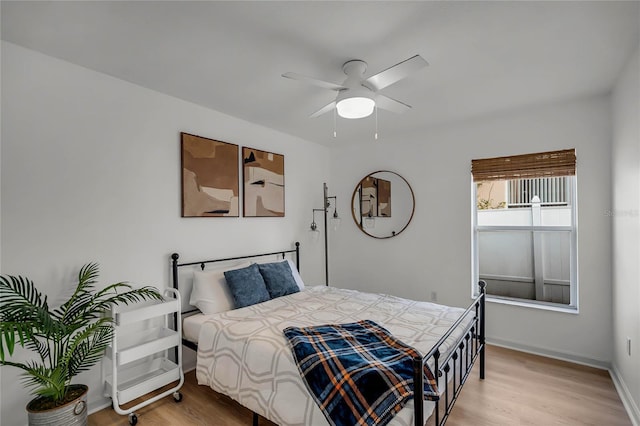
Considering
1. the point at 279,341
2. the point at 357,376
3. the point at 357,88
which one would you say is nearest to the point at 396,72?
Result: the point at 357,88

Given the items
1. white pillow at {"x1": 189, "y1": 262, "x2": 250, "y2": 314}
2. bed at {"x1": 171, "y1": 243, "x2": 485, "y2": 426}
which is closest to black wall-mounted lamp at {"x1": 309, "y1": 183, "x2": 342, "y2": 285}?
bed at {"x1": 171, "y1": 243, "x2": 485, "y2": 426}

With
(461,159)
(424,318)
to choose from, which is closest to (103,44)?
(424,318)

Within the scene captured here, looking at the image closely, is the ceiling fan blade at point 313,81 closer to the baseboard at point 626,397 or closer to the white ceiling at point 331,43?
the white ceiling at point 331,43

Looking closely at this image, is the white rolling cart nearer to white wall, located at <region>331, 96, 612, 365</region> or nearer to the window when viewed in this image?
white wall, located at <region>331, 96, 612, 365</region>

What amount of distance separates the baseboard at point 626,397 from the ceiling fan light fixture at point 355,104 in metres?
2.75

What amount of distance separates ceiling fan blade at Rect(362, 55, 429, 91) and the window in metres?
Answer: 2.09

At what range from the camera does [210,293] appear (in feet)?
9.26

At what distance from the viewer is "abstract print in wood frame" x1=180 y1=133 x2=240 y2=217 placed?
294 centimetres

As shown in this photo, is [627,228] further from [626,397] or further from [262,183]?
[262,183]

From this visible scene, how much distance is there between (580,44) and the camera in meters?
2.04

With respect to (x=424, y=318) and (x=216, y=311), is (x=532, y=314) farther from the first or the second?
(x=216, y=311)

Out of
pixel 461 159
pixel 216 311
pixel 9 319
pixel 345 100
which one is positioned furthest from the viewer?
pixel 461 159

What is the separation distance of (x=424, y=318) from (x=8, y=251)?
2.95 m

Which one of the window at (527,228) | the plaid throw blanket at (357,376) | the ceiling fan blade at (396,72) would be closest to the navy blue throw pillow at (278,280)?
the plaid throw blanket at (357,376)
